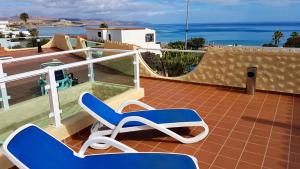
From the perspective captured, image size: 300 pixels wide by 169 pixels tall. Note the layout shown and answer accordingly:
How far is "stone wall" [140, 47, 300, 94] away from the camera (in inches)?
239

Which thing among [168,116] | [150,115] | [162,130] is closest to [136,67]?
[150,115]

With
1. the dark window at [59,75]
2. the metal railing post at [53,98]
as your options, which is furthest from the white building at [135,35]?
the metal railing post at [53,98]

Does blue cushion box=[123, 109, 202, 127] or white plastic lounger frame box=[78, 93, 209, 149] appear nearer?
white plastic lounger frame box=[78, 93, 209, 149]

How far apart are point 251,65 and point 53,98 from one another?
4.76 m

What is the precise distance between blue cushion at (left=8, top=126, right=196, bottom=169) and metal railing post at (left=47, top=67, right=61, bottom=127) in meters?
1.18

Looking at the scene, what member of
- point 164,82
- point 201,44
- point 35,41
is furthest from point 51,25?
point 164,82

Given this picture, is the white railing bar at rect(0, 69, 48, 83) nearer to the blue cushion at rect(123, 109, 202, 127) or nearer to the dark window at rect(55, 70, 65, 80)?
the dark window at rect(55, 70, 65, 80)

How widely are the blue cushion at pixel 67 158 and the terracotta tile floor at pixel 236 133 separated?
0.81 metres

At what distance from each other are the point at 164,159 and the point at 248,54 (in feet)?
15.2

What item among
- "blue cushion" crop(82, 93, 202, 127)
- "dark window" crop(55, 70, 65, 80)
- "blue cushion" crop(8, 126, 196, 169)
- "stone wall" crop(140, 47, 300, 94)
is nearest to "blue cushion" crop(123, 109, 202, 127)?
"blue cushion" crop(82, 93, 202, 127)

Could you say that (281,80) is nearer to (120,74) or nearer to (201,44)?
(120,74)

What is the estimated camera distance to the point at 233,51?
6570mm

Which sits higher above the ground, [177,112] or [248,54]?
[248,54]

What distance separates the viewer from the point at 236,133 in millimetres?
4152
